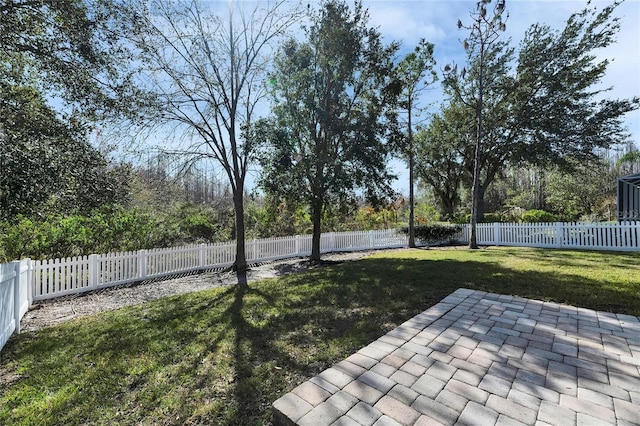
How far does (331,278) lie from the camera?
6660 mm

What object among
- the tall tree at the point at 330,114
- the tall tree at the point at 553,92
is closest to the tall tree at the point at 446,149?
the tall tree at the point at 553,92

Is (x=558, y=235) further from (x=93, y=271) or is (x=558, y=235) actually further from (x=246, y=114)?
(x=93, y=271)

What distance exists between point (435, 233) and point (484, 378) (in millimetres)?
12028

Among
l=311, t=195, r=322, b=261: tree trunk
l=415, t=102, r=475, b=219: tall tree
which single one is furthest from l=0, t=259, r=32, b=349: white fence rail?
l=415, t=102, r=475, b=219: tall tree

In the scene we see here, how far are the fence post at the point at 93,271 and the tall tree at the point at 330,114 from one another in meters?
4.57

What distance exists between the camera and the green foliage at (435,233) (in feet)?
44.7

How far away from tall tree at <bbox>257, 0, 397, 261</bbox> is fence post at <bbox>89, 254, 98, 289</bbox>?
4570mm

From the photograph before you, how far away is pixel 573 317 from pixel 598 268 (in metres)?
4.34

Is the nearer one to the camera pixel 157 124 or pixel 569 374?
pixel 569 374

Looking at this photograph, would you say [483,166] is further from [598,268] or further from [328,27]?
[328,27]

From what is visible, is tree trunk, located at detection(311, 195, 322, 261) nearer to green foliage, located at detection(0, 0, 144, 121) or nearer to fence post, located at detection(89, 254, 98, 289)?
fence post, located at detection(89, 254, 98, 289)

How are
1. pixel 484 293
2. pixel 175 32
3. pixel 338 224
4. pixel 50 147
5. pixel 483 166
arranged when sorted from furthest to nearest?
pixel 483 166
pixel 338 224
pixel 175 32
pixel 484 293
pixel 50 147

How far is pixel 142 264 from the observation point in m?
7.12

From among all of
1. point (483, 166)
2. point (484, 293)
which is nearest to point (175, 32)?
point (484, 293)
